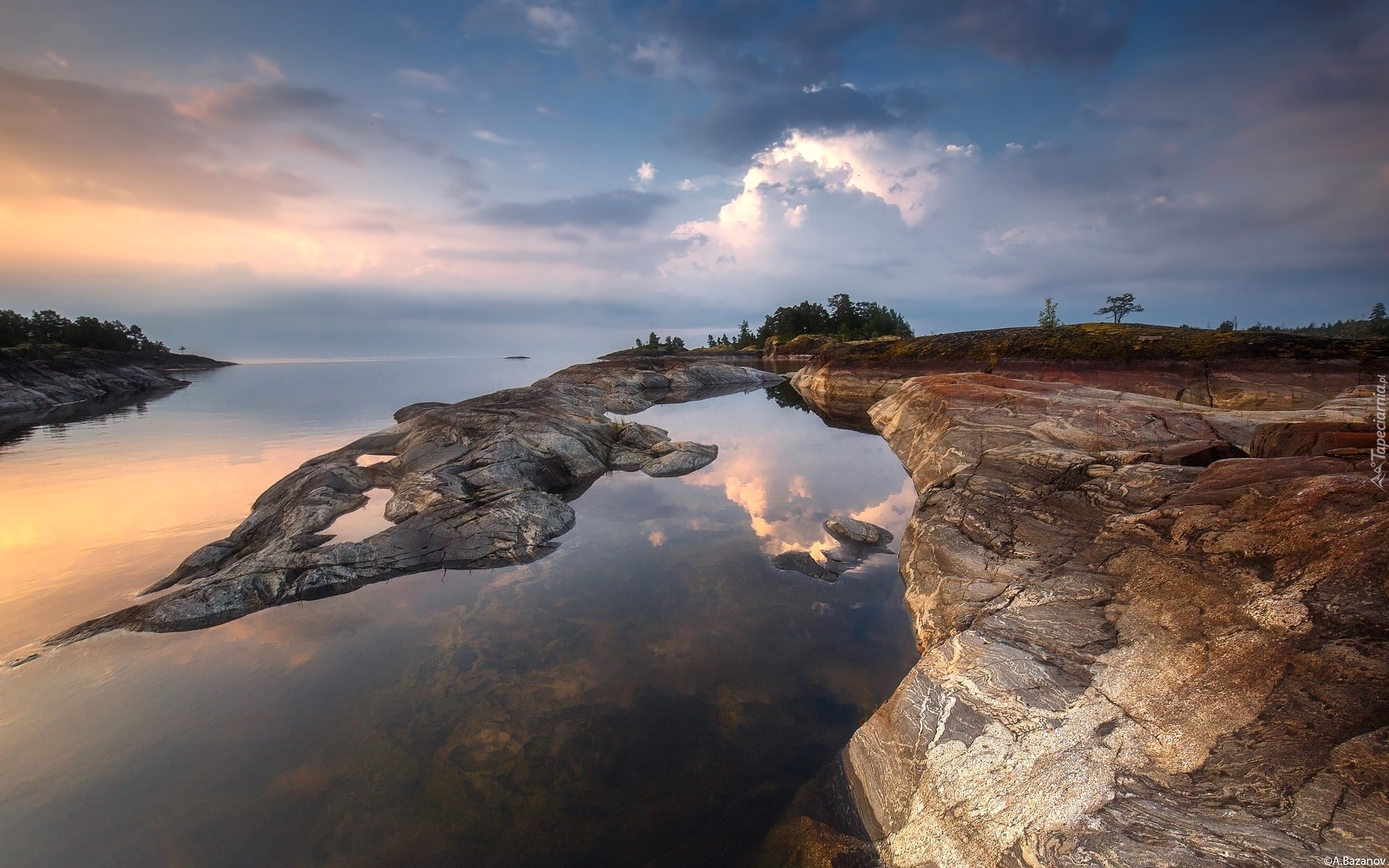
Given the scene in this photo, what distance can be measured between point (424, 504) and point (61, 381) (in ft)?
240

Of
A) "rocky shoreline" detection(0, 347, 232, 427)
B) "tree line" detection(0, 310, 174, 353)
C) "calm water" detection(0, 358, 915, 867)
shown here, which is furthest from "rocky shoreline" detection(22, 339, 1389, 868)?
"tree line" detection(0, 310, 174, 353)

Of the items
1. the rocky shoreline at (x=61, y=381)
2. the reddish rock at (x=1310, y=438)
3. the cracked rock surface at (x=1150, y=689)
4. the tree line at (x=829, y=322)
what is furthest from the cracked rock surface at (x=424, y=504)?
the tree line at (x=829, y=322)

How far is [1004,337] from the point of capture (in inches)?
1356

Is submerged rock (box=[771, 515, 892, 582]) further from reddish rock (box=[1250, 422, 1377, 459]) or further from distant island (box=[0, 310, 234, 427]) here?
distant island (box=[0, 310, 234, 427])

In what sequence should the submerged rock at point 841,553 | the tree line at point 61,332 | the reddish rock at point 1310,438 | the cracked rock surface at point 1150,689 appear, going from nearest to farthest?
the cracked rock surface at point 1150,689 < the reddish rock at point 1310,438 < the submerged rock at point 841,553 < the tree line at point 61,332

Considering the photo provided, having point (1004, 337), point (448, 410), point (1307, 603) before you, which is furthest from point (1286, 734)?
point (1004, 337)

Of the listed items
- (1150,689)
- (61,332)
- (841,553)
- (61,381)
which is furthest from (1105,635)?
(61,332)

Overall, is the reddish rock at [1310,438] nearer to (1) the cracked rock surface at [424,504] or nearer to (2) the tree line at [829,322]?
(1) the cracked rock surface at [424,504]

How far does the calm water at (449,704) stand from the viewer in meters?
5.28

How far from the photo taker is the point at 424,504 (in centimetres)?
1349

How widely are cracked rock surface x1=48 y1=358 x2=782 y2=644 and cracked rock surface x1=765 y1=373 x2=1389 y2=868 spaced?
30.7 ft

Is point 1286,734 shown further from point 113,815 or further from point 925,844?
point 113,815

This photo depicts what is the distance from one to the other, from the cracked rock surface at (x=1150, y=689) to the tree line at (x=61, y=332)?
11159 centimetres

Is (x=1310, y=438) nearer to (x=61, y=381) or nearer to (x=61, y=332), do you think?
(x=61, y=381)
